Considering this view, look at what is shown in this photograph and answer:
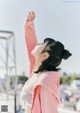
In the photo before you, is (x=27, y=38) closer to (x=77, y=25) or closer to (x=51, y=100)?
(x=51, y=100)

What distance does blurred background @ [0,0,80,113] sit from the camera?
143 centimetres

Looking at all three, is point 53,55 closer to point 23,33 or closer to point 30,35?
point 30,35

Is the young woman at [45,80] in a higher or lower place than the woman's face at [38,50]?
lower

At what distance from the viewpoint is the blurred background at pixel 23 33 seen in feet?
4.68

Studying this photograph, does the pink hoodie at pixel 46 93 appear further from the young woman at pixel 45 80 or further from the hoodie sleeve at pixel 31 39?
the hoodie sleeve at pixel 31 39

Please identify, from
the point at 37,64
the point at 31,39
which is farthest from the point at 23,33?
the point at 37,64

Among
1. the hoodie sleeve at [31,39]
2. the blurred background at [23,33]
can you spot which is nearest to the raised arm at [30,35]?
the hoodie sleeve at [31,39]

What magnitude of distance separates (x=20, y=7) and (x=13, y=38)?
19 centimetres

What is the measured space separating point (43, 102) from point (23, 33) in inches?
20.8

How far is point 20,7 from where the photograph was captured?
143 cm

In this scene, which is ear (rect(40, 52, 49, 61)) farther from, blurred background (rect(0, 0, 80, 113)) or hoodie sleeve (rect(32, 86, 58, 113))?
blurred background (rect(0, 0, 80, 113))

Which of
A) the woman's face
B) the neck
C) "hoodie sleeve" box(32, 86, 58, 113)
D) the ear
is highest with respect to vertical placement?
the woman's face

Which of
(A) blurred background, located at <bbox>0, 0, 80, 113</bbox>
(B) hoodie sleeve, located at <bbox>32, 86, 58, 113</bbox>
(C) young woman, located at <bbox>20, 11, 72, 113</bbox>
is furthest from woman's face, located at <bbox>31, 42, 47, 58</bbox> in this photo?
(A) blurred background, located at <bbox>0, 0, 80, 113</bbox>

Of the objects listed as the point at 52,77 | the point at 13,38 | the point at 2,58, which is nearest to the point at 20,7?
the point at 13,38
